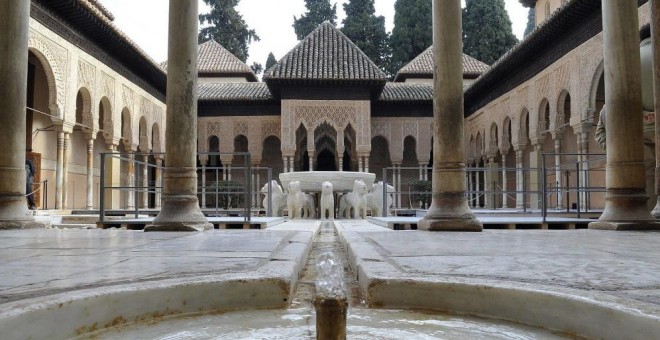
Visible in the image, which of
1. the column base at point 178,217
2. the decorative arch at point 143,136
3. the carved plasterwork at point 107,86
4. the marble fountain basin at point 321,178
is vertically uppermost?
the carved plasterwork at point 107,86

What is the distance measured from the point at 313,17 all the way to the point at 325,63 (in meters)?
18.8

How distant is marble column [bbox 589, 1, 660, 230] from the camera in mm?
6029

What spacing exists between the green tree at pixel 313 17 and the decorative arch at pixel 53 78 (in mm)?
28753

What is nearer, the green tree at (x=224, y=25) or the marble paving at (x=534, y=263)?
the marble paving at (x=534, y=263)

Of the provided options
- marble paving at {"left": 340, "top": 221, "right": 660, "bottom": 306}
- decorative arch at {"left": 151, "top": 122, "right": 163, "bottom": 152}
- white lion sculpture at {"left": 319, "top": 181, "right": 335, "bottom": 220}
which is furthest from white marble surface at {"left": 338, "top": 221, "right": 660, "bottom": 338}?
decorative arch at {"left": 151, "top": 122, "right": 163, "bottom": 152}

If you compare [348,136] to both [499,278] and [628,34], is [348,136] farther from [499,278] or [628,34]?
[499,278]

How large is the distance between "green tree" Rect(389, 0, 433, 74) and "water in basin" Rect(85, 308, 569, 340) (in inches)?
1377

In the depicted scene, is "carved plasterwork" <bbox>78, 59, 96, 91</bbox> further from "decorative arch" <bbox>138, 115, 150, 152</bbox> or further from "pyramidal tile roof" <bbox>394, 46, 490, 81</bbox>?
"pyramidal tile roof" <bbox>394, 46, 490, 81</bbox>

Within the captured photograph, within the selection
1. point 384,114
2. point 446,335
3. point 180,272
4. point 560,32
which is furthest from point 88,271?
point 384,114

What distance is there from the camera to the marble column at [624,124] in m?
6.03

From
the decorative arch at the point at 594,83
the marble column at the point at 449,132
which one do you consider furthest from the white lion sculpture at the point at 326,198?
the decorative arch at the point at 594,83

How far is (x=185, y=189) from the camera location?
582cm

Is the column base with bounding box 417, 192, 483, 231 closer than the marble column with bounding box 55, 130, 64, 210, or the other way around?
the column base with bounding box 417, 192, 483, 231

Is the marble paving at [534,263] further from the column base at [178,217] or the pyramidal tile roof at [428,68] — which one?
the pyramidal tile roof at [428,68]
